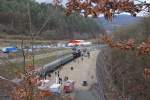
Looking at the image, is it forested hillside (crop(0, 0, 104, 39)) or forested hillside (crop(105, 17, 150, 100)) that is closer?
forested hillside (crop(0, 0, 104, 39))

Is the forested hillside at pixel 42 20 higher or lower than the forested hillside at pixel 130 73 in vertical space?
higher

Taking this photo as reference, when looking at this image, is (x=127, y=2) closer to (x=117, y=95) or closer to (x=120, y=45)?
(x=120, y=45)

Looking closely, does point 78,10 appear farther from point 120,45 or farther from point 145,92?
point 145,92

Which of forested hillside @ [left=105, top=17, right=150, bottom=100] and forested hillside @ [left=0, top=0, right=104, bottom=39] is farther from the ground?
forested hillside @ [left=0, top=0, right=104, bottom=39]

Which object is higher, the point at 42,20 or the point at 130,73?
the point at 42,20

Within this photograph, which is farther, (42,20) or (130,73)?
(130,73)

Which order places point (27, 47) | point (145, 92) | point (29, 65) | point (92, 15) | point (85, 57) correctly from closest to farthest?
point (92, 15), point (27, 47), point (29, 65), point (145, 92), point (85, 57)

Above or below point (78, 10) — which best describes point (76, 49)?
below

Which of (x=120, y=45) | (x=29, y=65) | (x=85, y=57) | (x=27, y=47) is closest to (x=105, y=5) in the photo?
(x=120, y=45)

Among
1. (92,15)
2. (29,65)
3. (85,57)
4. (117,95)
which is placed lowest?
(85,57)

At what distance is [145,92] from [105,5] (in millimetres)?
29358

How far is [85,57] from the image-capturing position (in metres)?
128

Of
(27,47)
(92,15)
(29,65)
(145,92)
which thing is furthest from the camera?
(145,92)

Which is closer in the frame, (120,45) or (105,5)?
(105,5)
